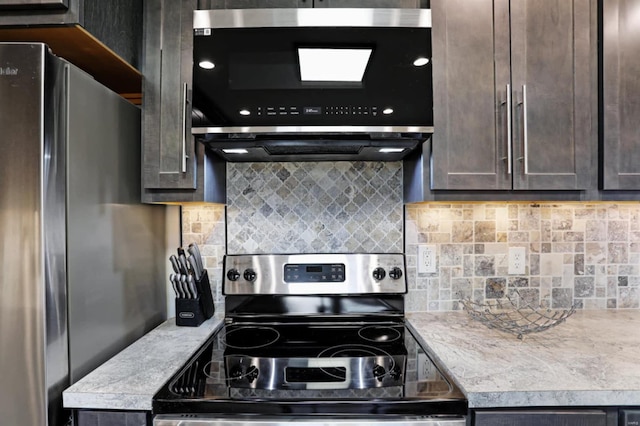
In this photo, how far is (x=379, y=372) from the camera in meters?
1.06

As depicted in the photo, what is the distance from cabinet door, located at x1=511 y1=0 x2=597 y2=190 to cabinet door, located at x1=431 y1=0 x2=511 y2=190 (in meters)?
0.05

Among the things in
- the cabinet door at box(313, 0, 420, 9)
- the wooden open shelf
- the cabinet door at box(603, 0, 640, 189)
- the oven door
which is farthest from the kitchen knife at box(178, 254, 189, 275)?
the cabinet door at box(603, 0, 640, 189)

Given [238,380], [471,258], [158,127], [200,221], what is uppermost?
[158,127]

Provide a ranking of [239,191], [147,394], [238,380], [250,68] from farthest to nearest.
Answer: [239,191]
[250,68]
[238,380]
[147,394]

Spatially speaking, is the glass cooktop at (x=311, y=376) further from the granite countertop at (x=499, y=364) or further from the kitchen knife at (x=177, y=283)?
the kitchen knife at (x=177, y=283)

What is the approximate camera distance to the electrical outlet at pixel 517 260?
1.60m

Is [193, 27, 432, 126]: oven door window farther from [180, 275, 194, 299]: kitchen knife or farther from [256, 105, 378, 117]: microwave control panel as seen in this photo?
[180, 275, 194, 299]: kitchen knife

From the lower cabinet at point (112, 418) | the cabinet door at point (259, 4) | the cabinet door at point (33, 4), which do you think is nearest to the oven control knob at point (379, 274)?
the lower cabinet at point (112, 418)

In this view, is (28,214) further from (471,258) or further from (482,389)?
(471,258)

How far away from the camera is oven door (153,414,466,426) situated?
899 millimetres

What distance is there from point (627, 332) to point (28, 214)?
195 cm

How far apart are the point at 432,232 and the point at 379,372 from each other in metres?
0.74

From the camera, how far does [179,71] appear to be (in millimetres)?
1268

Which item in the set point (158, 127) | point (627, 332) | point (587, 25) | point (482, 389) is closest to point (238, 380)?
point (482, 389)
